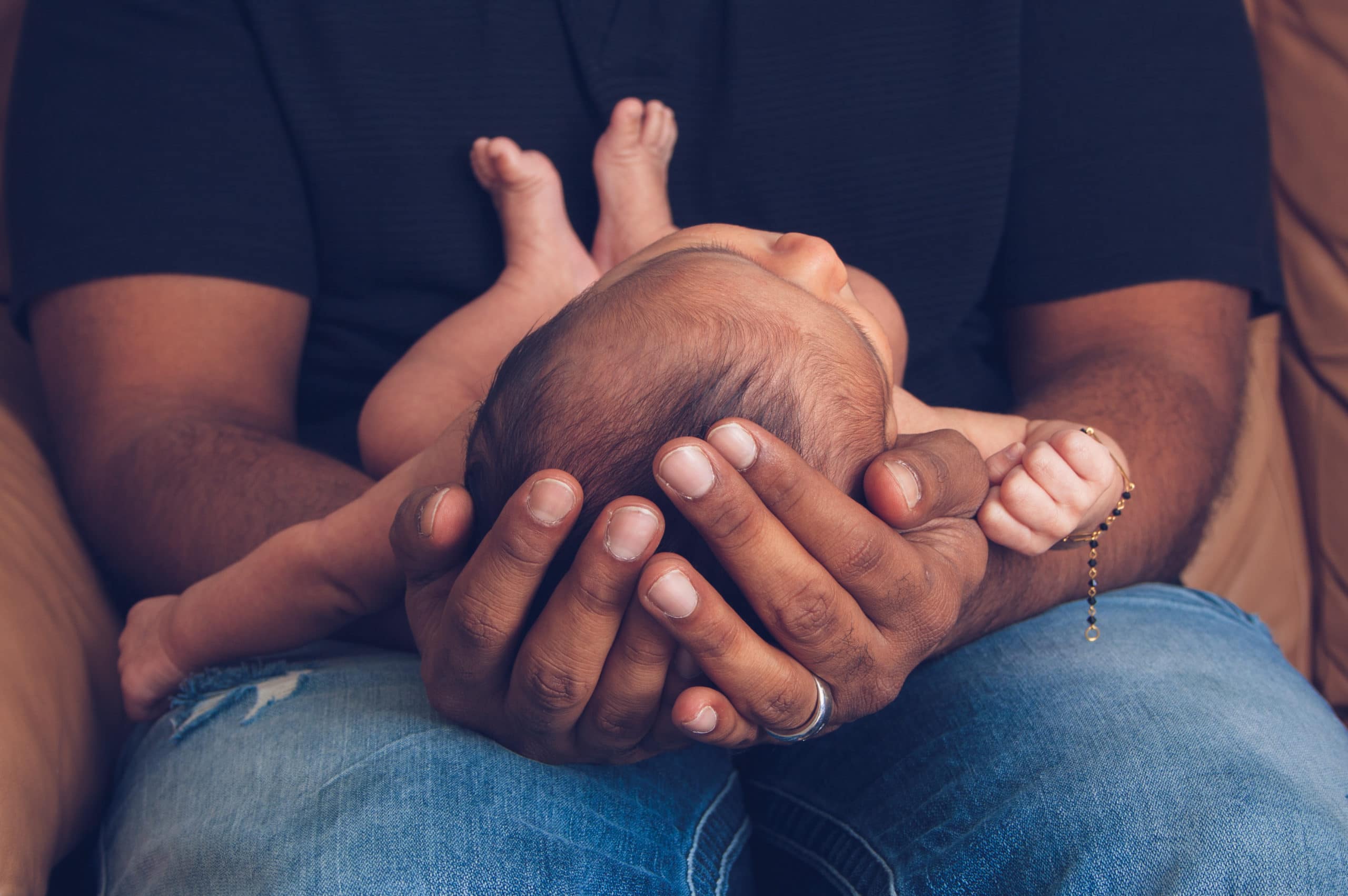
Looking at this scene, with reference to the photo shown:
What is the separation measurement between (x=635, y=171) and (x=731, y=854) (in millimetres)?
865

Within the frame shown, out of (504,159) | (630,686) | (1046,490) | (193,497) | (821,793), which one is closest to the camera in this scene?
(630,686)

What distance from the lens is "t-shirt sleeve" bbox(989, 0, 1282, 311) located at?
1294mm

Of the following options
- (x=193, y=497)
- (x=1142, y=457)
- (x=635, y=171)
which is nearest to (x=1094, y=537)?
(x=1142, y=457)

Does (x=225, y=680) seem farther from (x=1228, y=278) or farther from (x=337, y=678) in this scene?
(x=1228, y=278)

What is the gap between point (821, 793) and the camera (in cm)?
96

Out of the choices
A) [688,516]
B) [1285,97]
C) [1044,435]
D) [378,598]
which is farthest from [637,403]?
[1285,97]

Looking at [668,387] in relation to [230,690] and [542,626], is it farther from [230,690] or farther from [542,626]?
[230,690]

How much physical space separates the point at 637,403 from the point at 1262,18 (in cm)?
→ 143

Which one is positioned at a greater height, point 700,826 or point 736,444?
point 736,444

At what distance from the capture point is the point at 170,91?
48.1 inches

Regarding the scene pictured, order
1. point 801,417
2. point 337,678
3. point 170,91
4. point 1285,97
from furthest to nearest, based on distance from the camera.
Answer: point 1285,97 < point 170,91 < point 337,678 < point 801,417

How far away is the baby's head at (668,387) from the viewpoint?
28.5 inches

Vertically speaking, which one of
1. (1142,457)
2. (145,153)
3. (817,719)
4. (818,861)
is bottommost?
(818,861)

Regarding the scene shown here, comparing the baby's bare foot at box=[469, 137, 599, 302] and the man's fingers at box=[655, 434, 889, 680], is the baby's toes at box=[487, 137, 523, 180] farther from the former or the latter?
the man's fingers at box=[655, 434, 889, 680]
